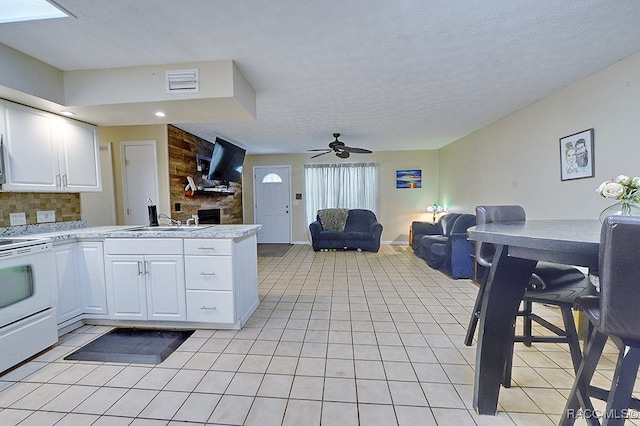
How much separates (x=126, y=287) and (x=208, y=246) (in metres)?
0.86

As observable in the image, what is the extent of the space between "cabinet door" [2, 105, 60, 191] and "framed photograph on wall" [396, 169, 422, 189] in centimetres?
593

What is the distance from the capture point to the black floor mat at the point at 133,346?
79.7 inches

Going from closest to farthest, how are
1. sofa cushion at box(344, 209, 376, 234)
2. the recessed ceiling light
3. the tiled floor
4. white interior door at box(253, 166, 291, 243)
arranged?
1. the tiled floor
2. the recessed ceiling light
3. sofa cushion at box(344, 209, 376, 234)
4. white interior door at box(253, 166, 291, 243)

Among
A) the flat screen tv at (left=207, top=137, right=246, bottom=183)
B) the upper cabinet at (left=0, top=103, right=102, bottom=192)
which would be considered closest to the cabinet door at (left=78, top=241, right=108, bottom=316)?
the upper cabinet at (left=0, top=103, right=102, bottom=192)

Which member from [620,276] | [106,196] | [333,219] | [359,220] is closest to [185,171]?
[106,196]

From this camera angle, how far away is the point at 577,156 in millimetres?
2639

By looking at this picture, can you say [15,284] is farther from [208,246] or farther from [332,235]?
[332,235]

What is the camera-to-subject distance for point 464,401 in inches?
60.9

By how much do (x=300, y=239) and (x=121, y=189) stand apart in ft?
12.9

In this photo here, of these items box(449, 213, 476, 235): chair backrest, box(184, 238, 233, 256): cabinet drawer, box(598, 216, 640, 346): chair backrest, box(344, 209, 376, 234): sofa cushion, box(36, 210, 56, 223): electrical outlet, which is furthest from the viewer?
box(344, 209, 376, 234): sofa cushion

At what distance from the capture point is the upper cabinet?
2.23 metres

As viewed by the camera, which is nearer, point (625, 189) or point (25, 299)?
point (625, 189)

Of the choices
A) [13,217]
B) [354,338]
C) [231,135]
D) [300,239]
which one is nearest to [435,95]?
[354,338]

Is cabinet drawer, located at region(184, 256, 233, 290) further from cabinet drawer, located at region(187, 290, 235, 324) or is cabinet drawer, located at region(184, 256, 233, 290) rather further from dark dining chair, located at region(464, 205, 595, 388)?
dark dining chair, located at region(464, 205, 595, 388)
